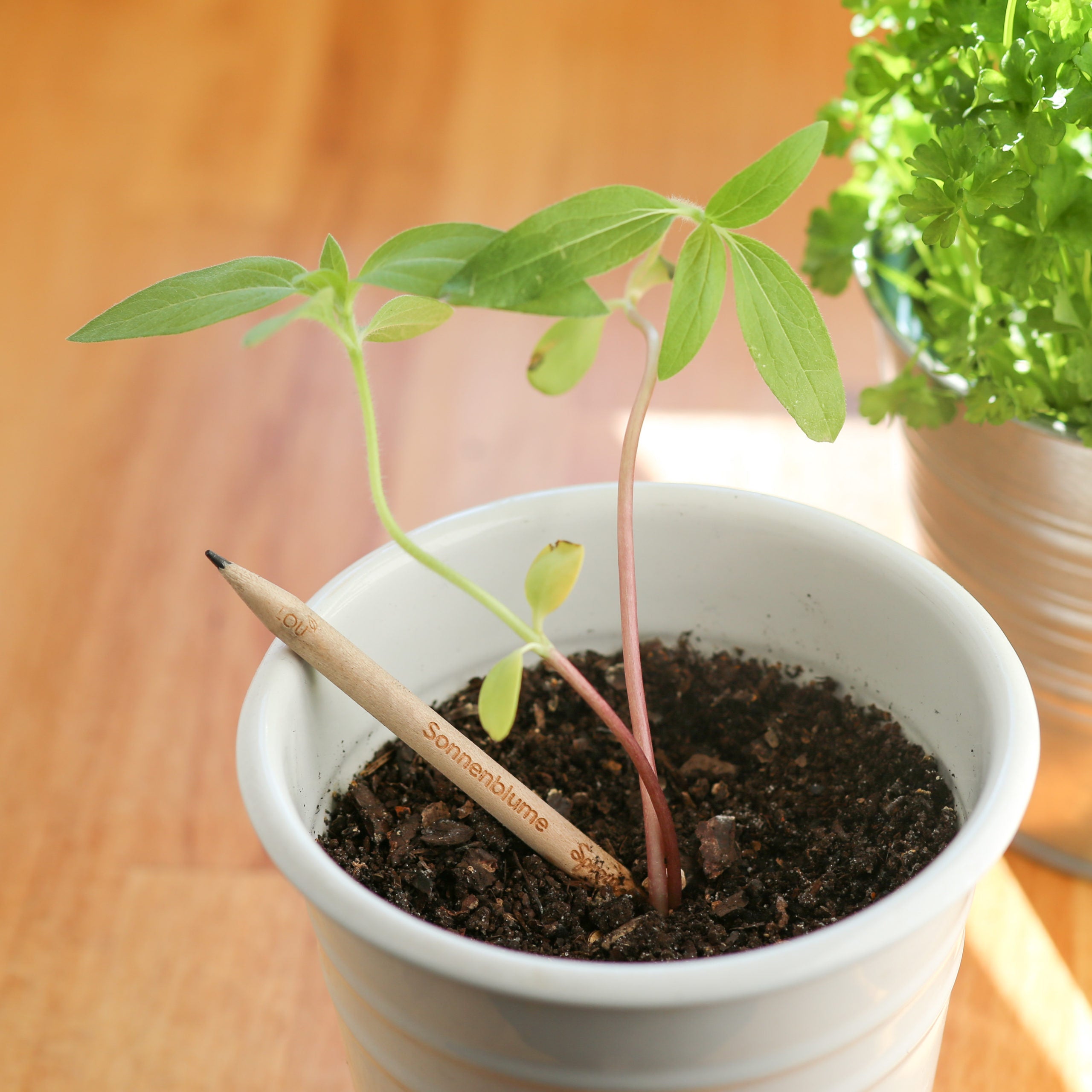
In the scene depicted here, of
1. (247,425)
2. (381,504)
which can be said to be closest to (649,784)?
(381,504)

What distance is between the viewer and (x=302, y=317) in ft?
1.49

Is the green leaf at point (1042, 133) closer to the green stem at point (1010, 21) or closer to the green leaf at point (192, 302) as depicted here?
the green stem at point (1010, 21)

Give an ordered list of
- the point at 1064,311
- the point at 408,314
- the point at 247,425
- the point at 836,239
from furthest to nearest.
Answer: the point at 247,425 < the point at 836,239 < the point at 1064,311 < the point at 408,314

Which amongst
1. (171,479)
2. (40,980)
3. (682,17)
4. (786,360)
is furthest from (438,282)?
(682,17)

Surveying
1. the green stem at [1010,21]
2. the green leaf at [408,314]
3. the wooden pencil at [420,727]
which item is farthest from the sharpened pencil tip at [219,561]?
the green stem at [1010,21]

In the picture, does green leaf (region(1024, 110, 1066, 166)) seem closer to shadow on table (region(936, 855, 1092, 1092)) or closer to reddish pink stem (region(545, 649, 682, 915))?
reddish pink stem (region(545, 649, 682, 915))

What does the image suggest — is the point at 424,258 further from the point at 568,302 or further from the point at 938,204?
the point at 938,204

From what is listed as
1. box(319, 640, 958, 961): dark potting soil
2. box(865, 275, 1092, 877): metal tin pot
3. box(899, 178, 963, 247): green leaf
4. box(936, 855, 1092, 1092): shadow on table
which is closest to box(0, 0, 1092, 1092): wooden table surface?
box(936, 855, 1092, 1092): shadow on table

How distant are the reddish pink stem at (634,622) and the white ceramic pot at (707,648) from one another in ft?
0.26

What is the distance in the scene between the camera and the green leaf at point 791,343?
0.51 meters

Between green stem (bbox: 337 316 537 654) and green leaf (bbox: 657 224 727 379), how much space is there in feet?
0.42

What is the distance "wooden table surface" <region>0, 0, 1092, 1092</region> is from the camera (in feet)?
3.01

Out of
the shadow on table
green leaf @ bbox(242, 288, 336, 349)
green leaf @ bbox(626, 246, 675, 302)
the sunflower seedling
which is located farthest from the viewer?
the shadow on table

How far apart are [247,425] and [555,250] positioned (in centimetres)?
96
